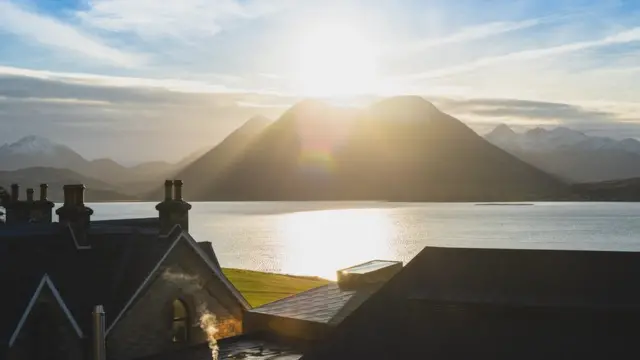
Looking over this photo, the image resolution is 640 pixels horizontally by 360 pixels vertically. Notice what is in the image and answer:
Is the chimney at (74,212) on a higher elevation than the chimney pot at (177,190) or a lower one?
lower

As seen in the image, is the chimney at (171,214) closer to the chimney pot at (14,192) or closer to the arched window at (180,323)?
the arched window at (180,323)

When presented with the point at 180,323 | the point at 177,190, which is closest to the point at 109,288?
the point at 180,323

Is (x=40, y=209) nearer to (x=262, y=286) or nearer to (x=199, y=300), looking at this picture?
(x=199, y=300)

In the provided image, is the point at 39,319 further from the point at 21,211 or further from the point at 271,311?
the point at 21,211

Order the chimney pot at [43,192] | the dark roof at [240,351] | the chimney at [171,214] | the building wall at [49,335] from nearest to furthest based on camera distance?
the building wall at [49,335]
the dark roof at [240,351]
the chimney at [171,214]
the chimney pot at [43,192]

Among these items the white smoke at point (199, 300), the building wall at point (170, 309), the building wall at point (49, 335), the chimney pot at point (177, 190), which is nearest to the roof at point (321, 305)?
the building wall at point (170, 309)
